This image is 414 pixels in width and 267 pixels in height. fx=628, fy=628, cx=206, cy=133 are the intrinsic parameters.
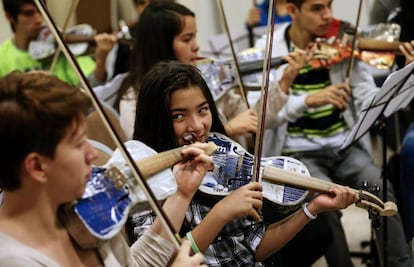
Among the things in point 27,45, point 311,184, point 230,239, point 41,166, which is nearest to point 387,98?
point 311,184

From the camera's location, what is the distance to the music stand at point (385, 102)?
1.48 metres

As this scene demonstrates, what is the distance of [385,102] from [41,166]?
986mm

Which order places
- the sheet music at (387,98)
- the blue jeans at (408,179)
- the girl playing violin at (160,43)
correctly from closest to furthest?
the sheet music at (387,98) → the blue jeans at (408,179) → the girl playing violin at (160,43)

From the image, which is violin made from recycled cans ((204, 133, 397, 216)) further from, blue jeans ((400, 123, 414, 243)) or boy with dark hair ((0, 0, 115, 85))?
boy with dark hair ((0, 0, 115, 85))

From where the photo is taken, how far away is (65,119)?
852mm

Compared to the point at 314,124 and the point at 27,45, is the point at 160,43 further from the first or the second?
the point at 27,45

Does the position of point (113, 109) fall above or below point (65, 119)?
below

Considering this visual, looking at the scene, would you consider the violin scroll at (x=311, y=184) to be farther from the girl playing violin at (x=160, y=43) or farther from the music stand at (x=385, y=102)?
the girl playing violin at (x=160, y=43)

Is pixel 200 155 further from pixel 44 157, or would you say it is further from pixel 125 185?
pixel 44 157

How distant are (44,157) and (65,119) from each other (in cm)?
6

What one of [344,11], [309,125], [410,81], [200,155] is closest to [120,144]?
[200,155]

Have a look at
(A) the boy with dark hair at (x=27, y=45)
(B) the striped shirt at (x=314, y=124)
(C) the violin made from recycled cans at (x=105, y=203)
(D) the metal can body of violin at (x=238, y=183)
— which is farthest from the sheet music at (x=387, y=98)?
(A) the boy with dark hair at (x=27, y=45)

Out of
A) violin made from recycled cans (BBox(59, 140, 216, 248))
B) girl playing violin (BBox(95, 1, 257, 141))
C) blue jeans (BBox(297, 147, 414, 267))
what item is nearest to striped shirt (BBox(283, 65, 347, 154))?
blue jeans (BBox(297, 147, 414, 267))

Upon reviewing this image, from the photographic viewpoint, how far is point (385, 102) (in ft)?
5.12
